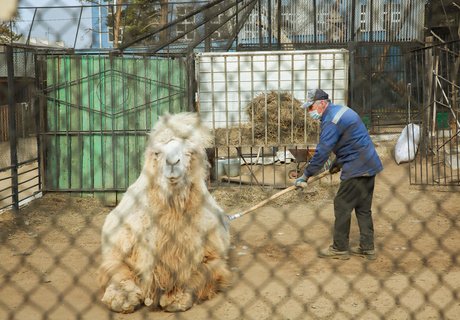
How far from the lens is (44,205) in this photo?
9047 millimetres

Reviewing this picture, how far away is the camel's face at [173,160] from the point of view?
437 cm

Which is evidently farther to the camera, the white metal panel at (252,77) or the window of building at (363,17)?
the window of building at (363,17)

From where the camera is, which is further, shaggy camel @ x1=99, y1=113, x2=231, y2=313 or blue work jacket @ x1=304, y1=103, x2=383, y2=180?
blue work jacket @ x1=304, y1=103, x2=383, y2=180

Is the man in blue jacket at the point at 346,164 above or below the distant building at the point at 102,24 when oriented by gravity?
below

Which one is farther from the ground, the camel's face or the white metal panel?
the white metal panel

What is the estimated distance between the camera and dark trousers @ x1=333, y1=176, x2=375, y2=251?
6.17 metres

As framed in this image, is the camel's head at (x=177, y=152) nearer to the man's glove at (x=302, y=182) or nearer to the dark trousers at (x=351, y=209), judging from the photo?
the man's glove at (x=302, y=182)

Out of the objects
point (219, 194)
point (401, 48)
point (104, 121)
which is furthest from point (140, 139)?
point (401, 48)

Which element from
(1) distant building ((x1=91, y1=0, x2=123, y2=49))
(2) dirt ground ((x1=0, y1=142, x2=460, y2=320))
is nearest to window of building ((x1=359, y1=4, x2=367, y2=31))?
(1) distant building ((x1=91, y1=0, x2=123, y2=49))

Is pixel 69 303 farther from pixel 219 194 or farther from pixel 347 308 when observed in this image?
pixel 219 194

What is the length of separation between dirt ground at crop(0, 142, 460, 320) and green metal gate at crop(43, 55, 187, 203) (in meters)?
0.47

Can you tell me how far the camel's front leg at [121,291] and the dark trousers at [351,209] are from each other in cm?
235

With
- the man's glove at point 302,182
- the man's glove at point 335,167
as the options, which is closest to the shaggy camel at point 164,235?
the man's glove at point 302,182

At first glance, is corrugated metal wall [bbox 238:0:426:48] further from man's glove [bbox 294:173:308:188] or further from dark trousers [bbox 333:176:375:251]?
man's glove [bbox 294:173:308:188]
